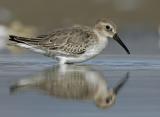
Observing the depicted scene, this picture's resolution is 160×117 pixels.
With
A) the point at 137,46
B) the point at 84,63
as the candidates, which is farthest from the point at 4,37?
the point at 84,63

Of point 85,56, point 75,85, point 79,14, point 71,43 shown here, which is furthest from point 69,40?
point 79,14

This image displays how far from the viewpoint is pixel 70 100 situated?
8.29 meters

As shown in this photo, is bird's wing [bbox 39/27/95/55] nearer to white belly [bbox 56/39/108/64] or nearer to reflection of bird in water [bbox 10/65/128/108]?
white belly [bbox 56/39/108/64]

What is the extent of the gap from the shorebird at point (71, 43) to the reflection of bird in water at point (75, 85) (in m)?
1.94

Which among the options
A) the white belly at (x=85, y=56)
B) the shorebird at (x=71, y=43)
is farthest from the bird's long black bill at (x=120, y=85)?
the shorebird at (x=71, y=43)

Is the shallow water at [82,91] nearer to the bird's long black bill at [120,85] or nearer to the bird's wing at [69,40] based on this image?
the bird's long black bill at [120,85]

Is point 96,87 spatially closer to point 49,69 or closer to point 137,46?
point 49,69

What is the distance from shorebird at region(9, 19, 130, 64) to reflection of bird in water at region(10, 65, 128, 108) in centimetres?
194

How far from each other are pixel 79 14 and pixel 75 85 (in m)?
13.9

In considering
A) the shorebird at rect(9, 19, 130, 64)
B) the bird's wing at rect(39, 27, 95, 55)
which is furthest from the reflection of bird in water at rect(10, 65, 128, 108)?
the bird's wing at rect(39, 27, 95, 55)

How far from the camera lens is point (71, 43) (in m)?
13.0

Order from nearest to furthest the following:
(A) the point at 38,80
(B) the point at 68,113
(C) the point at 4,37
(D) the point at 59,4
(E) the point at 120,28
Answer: (B) the point at 68,113 < (A) the point at 38,80 < (C) the point at 4,37 < (E) the point at 120,28 < (D) the point at 59,4

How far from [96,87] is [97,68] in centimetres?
220

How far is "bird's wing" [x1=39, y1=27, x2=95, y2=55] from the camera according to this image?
12.8 metres
